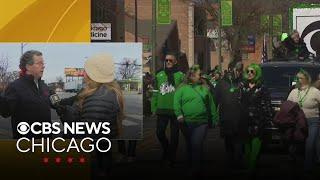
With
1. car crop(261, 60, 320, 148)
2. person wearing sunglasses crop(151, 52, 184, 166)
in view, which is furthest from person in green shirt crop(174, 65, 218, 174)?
car crop(261, 60, 320, 148)

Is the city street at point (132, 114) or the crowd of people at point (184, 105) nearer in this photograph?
the crowd of people at point (184, 105)

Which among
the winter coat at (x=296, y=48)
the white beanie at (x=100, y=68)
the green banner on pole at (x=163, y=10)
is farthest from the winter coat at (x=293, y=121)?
the green banner on pole at (x=163, y=10)

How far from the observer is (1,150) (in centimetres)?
886

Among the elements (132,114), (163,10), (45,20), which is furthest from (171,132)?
(163,10)

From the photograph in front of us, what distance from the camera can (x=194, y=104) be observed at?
9.75 m

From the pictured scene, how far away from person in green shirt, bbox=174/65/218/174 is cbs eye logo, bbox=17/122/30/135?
2244 mm

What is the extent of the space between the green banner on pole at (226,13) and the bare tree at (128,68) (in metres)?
27.0

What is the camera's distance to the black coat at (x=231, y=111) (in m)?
10.0

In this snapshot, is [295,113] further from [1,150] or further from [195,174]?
[1,150]

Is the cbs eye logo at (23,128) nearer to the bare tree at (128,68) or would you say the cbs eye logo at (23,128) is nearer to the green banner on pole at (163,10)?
the bare tree at (128,68)

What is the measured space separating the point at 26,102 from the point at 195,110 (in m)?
2.37

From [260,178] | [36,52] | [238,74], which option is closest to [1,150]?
[36,52]

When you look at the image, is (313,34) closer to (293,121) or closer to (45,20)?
(293,121)

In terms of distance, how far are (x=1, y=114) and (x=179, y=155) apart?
4430 mm
